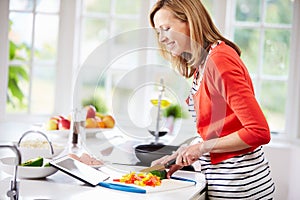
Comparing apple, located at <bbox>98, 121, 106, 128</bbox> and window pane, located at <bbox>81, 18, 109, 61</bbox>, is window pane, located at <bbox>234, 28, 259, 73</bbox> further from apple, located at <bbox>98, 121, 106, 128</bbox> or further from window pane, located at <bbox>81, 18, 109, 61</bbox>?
apple, located at <bbox>98, 121, 106, 128</bbox>

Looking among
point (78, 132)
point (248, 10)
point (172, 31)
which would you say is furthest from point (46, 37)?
point (172, 31)

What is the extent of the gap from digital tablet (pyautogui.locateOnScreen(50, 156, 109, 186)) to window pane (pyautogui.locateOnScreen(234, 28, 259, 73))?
5.79 ft

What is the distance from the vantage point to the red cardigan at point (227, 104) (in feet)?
5.35

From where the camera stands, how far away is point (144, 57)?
133 inches

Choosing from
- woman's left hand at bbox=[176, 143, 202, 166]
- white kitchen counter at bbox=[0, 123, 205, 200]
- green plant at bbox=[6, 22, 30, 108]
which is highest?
green plant at bbox=[6, 22, 30, 108]

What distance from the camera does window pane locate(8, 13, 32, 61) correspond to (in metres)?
3.35

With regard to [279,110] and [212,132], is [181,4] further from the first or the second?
[279,110]

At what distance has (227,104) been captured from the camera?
1712 millimetres

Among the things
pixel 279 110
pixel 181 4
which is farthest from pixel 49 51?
pixel 181 4

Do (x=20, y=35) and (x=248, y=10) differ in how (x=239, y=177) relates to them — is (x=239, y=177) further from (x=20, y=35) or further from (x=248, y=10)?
(x=20, y=35)

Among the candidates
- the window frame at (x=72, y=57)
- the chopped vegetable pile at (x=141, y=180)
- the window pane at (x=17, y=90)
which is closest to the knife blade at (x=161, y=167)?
the chopped vegetable pile at (x=141, y=180)

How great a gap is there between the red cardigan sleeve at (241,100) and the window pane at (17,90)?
201 cm

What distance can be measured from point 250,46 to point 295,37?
273 mm

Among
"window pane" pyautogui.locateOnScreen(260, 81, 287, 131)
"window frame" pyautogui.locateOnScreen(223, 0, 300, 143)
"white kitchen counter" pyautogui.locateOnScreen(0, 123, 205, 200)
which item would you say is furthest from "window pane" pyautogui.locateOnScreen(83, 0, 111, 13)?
"white kitchen counter" pyautogui.locateOnScreen(0, 123, 205, 200)
